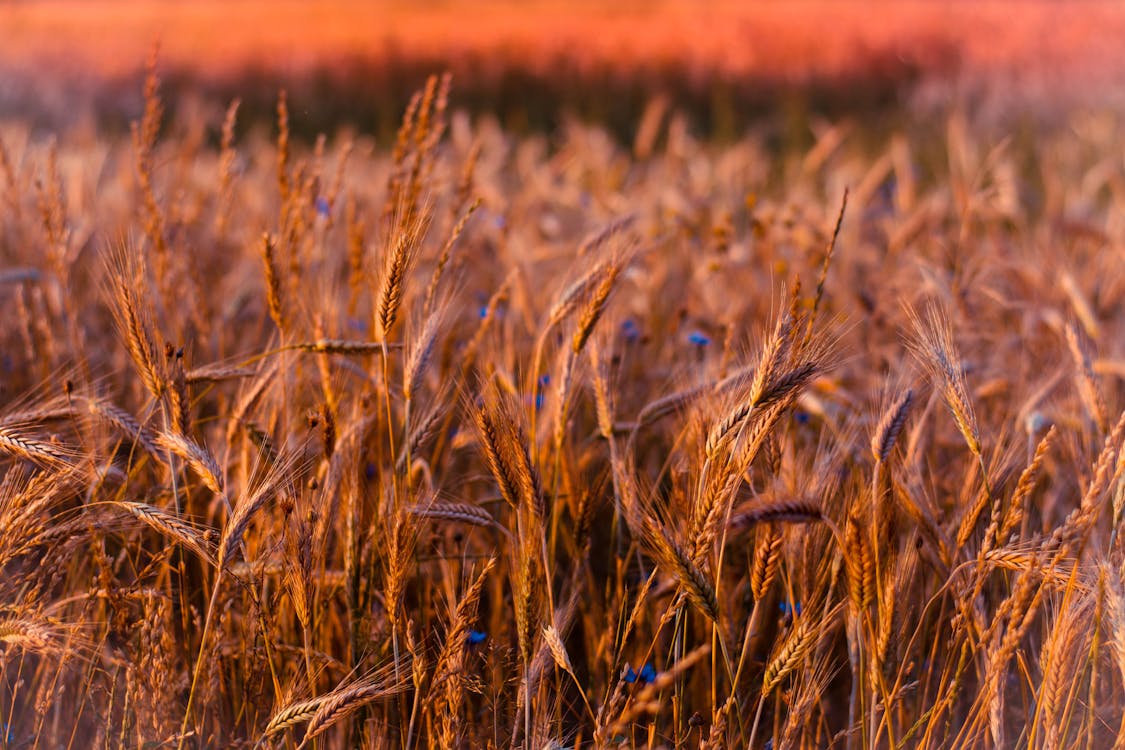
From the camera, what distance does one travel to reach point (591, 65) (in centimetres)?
1291

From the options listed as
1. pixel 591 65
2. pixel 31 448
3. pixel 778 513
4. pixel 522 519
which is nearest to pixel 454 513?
pixel 522 519

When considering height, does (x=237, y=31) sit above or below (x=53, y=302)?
above

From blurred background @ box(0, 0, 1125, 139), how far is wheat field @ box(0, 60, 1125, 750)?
820 cm

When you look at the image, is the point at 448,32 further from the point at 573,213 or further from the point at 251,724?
the point at 251,724

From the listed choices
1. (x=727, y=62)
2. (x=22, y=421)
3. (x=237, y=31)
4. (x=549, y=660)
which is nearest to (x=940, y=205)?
(x=549, y=660)

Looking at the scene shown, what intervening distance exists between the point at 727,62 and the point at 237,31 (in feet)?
24.9

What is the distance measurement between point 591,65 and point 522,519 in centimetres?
1222

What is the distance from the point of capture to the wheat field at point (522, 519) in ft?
4.37

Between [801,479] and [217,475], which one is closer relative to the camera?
[217,475]

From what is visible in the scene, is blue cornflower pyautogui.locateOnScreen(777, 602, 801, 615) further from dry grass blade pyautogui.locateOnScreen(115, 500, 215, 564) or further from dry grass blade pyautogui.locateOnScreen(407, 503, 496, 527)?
dry grass blade pyautogui.locateOnScreen(115, 500, 215, 564)

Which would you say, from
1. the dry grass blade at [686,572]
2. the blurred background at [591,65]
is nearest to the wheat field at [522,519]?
the dry grass blade at [686,572]

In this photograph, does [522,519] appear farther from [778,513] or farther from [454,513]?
[778,513]

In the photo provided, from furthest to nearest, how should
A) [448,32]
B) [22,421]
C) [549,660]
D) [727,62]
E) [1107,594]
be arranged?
[448,32], [727,62], [22,421], [549,660], [1107,594]

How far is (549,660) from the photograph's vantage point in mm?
1411
